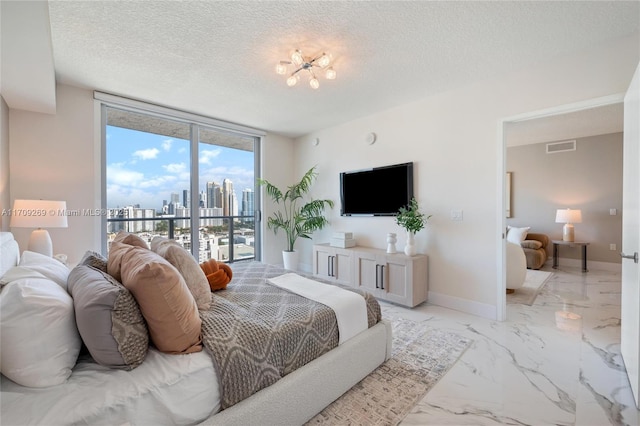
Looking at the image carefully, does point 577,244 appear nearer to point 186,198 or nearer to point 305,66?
point 305,66

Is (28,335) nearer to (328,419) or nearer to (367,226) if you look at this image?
(328,419)

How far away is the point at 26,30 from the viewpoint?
1.57 meters

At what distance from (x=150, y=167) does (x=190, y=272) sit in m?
2.67

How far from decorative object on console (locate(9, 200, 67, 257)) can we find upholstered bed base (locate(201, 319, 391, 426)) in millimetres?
2448

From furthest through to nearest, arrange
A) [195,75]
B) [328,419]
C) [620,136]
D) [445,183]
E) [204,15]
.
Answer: [620,136] < [445,183] < [195,75] < [204,15] < [328,419]

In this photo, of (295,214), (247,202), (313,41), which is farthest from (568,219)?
(247,202)

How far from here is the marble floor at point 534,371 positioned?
5.12 ft

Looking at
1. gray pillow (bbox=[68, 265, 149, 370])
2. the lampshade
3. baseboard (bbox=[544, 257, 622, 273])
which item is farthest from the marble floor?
baseboard (bbox=[544, 257, 622, 273])

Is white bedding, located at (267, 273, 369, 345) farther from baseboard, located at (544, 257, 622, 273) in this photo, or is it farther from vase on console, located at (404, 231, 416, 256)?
baseboard, located at (544, 257, 622, 273)

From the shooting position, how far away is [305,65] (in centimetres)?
246

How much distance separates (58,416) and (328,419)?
1.23 metres

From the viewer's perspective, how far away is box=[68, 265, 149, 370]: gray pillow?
1.05 metres

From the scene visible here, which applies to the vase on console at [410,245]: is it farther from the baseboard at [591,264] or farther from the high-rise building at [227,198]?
the baseboard at [591,264]

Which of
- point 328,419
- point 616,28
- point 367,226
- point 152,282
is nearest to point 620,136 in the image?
point 616,28
